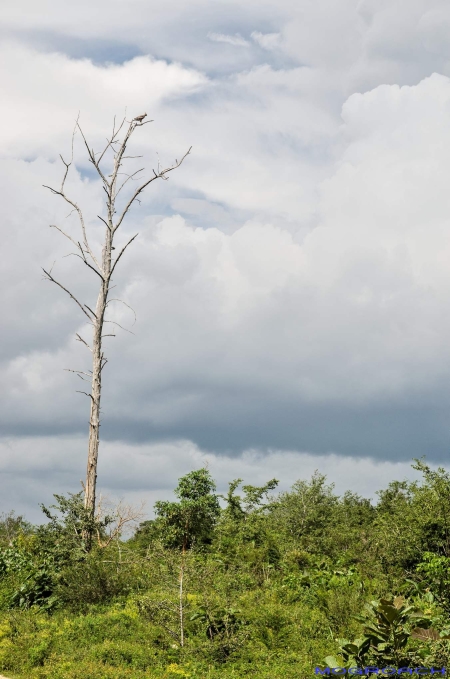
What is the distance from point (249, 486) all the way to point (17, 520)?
3018cm

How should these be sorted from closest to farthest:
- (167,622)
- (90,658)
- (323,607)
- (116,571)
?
(90,658) < (167,622) < (323,607) < (116,571)

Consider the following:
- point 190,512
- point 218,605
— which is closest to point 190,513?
point 190,512

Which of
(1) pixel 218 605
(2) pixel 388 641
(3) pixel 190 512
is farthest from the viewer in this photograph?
(3) pixel 190 512

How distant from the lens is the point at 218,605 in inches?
546

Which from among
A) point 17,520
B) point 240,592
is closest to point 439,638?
point 240,592

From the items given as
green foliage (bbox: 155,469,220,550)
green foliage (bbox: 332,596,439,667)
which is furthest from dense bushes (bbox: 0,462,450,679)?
green foliage (bbox: 155,469,220,550)

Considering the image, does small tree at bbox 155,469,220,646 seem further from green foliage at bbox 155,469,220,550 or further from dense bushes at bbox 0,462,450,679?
dense bushes at bbox 0,462,450,679

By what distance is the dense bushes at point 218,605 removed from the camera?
11445 mm

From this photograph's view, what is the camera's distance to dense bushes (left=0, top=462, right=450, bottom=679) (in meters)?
11.4

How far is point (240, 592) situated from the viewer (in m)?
17.0

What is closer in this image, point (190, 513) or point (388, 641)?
point (388, 641)

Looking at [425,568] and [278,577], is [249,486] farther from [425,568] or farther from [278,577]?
[425,568]

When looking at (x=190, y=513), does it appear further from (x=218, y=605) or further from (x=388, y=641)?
(x=388, y=641)

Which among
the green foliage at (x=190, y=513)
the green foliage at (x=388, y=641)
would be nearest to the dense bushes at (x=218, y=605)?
the green foliage at (x=388, y=641)
